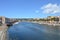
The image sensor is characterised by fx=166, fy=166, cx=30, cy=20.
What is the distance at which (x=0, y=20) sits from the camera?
13000cm

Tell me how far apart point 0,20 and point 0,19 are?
7.15 feet

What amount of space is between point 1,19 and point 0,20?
2.88 m

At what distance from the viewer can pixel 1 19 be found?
133m

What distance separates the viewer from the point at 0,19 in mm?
132000

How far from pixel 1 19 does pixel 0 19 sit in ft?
3.29
